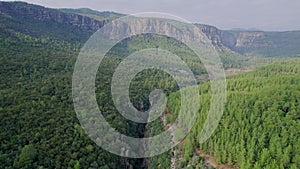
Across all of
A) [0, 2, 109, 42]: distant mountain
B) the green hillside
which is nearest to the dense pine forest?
the green hillside

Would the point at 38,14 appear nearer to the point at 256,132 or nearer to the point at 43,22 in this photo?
the point at 43,22

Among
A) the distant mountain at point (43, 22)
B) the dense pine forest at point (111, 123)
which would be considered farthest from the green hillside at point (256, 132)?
the distant mountain at point (43, 22)

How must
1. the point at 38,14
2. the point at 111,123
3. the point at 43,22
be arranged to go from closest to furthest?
the point at 111,123 → the point at 43,22 → the point at 38,14

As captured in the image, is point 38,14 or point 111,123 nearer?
point 111,123

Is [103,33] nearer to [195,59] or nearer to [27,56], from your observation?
[195,59]

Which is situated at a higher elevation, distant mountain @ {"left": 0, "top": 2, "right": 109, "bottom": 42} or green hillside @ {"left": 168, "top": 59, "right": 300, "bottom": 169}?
distant mountain @ {"left": 0, "top": 2, "right": 109, "bottom": 42}

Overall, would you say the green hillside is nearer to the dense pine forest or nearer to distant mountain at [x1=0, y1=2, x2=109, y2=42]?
the dense pine forest

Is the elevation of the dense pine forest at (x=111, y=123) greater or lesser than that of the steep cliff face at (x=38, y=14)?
lesser

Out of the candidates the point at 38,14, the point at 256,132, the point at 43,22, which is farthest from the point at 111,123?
the point at 38,14

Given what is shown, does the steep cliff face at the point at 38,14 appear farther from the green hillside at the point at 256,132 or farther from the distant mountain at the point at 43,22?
the green hillside at the point at 256,132

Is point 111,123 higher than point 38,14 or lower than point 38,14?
lower

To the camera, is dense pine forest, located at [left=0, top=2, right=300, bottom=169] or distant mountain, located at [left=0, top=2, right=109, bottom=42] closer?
dense pine forest, located at [left=0, top=2, right=300, bottom=169]

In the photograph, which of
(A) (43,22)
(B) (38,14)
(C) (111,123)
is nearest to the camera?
(C) (111,123)
